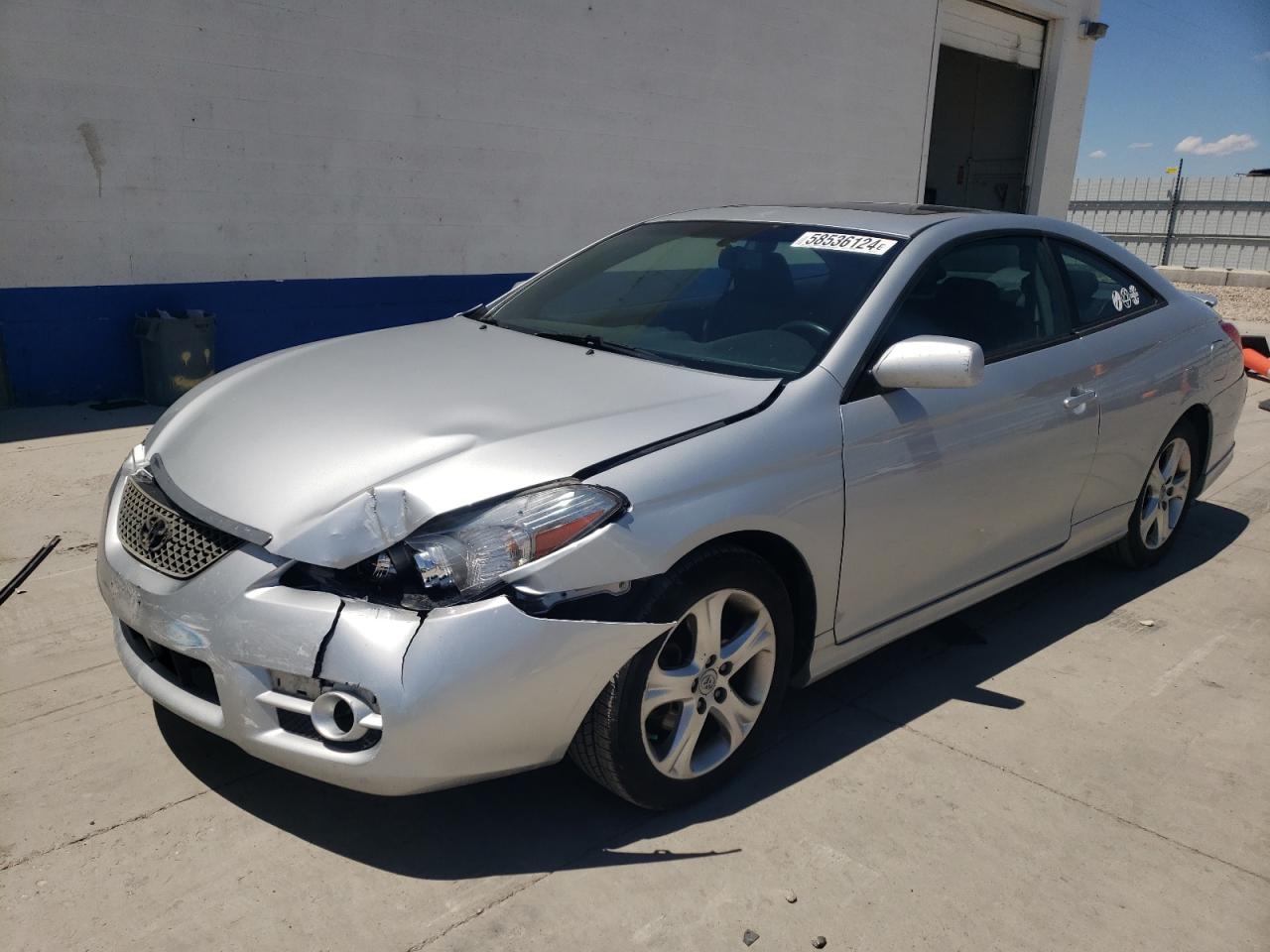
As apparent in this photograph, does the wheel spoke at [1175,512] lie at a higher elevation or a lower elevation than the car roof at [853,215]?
lower

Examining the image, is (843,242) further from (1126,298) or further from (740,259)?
(1126,298)

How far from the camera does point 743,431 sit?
2961 millimetres

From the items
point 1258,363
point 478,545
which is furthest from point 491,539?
point 1258,363

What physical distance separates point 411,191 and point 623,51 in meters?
2.66

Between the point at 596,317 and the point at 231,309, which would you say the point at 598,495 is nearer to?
the point at 596,317

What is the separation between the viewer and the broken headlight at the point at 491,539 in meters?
2.50

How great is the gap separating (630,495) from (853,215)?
6.01 feet

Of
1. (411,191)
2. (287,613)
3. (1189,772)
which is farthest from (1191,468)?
(411,191)

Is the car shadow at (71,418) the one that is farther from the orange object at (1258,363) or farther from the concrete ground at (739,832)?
the orange object at (1258,363)

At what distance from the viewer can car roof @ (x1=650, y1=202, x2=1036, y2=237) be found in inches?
151

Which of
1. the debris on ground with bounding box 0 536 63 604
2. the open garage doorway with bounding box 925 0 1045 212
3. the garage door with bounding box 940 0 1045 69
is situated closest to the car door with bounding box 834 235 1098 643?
the debris on ground with bounding box 0 536 63 604

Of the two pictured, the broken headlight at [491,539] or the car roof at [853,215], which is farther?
the car roof at [853,215]

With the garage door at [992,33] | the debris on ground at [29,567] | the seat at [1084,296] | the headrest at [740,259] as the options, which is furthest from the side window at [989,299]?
the garage door at [992,33]

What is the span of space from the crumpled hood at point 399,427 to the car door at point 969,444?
47 cm
